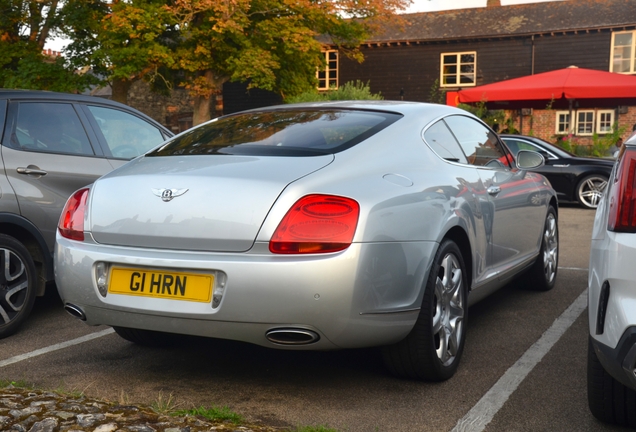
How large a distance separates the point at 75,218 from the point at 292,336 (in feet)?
4.27

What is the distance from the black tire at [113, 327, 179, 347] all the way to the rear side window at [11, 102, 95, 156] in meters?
1.57

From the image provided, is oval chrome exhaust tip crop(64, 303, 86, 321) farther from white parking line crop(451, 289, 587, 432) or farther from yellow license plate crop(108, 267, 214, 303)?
white parking line crop(451, 289, 587, 432)

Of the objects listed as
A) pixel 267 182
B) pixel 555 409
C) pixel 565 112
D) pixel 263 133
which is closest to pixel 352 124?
pixel 263 133

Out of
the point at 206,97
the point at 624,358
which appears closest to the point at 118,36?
the point at 206,97

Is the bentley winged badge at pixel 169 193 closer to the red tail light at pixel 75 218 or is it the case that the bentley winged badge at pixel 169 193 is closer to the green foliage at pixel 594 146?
the red tail light at pixel 75 218

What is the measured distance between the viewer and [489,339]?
4719 millimetres

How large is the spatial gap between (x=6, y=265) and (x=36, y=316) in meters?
0.78

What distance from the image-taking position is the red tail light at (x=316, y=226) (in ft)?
10.6

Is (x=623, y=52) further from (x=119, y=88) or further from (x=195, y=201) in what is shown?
(x=195, y=201)

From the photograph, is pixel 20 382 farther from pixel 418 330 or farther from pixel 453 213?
pixel 453 213

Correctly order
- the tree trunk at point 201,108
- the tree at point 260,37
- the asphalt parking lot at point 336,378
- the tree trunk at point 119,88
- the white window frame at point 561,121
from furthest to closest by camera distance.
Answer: the white window frame at point 561,121, the tree trunk at point 201,108, the tree trunk at point 119,88, the tree at point 260,37, the asphalt parking lot at point 336,378

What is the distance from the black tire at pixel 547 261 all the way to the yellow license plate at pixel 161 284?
11.3 ft

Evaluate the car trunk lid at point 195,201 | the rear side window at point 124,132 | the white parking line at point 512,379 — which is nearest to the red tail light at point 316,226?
the car trunk lid at point 195,201

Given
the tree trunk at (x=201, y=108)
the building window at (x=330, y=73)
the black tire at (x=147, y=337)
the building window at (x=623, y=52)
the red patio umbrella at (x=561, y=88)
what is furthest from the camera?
the building window at (x=330, y=73)
